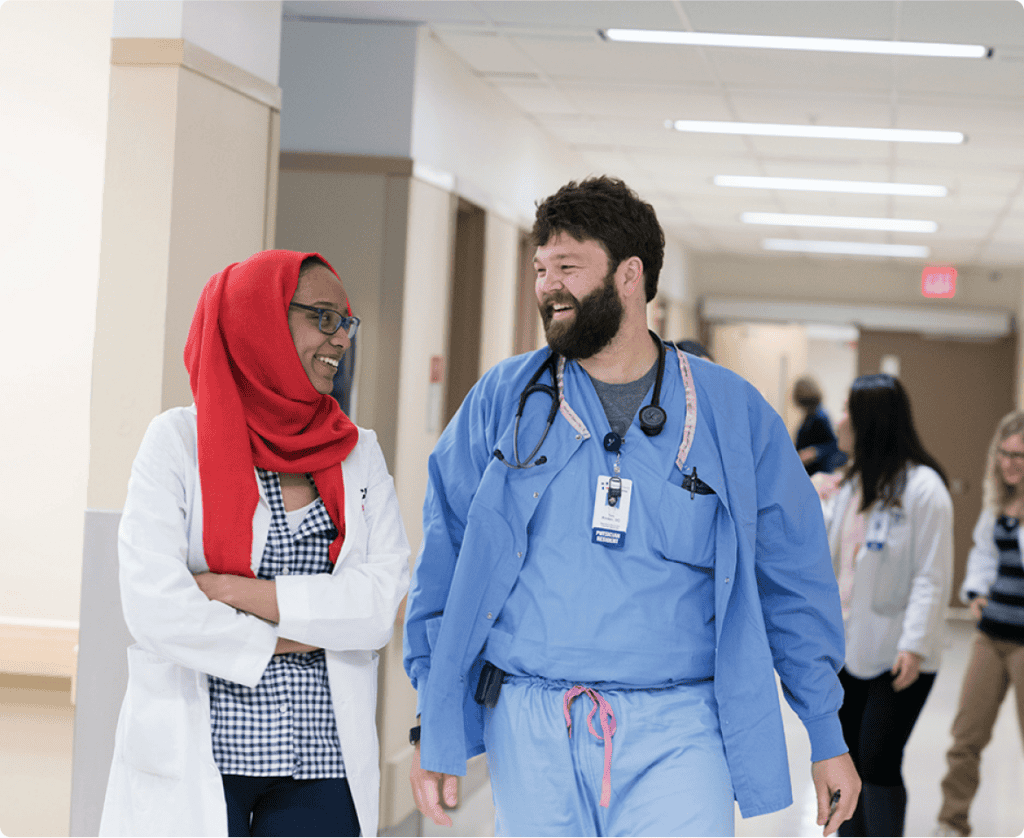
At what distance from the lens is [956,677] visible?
28.8 feet

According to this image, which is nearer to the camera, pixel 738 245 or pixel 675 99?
pixel 675 99

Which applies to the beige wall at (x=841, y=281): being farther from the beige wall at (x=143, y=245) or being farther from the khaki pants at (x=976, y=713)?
the beige wall at (x=143, y=245)

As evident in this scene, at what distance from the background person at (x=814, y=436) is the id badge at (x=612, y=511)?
16.2 ft

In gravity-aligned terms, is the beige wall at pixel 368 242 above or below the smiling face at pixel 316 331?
above

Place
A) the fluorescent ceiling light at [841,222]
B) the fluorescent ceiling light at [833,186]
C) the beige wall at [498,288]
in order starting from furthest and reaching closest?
the fluorescent ceiling light at [841,222] → the fluorescent ceiling light at [833,186] → the beige wall at [498,288]

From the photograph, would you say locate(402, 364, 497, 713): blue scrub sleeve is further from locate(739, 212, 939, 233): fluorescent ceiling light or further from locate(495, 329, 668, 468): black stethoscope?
locate(739, 212, 939, 233): fluorescent ceiling light

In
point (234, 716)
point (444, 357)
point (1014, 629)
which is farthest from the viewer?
point (444, 357)

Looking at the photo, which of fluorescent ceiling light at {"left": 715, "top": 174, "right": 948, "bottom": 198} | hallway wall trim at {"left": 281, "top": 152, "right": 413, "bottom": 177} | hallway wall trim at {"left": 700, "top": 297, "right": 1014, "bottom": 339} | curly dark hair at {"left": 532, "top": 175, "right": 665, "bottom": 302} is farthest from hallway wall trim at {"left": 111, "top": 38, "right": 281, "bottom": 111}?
hallway wall trim at {"left": 700, "top": 297, "right": 1014, "bottom": 339}

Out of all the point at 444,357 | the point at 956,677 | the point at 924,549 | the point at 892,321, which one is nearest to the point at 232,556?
the point at 924,549

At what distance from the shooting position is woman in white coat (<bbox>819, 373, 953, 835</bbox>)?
12.7 ft

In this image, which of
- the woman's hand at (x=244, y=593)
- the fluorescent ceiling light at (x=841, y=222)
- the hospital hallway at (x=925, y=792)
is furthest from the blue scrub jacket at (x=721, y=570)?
the fluorescent ceiling light at (x=841, y=222)

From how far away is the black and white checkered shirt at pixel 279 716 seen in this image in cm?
203

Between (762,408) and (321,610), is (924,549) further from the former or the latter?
(321,610)

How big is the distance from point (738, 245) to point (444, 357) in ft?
22.6
